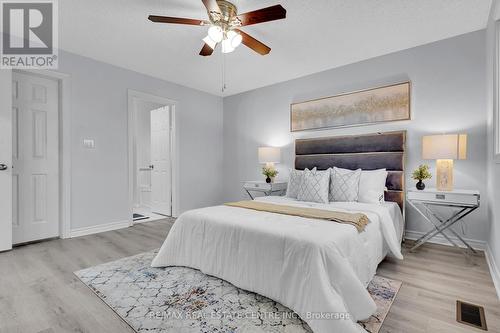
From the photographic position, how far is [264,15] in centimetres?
211

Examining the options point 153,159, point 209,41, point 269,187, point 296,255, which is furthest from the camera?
point 153,159

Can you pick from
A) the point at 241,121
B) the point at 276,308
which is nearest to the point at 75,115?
the point at 241,121

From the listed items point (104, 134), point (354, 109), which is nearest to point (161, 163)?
point (104, 134)

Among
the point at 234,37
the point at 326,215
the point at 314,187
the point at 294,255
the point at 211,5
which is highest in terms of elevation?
the point at 211,5

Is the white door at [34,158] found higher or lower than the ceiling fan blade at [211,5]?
lower

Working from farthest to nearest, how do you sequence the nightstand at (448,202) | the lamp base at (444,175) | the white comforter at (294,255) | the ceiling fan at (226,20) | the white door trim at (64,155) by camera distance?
the white door trim at (64,155)
the lamp base at (444,175)
the nightstand at (448,202)
the ceiling fan at (226,20)
the white comforter at (294,255)

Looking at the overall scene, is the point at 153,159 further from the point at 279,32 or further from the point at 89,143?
the point at 279,32

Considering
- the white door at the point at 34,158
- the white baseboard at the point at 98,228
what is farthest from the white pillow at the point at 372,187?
the white door at the point at 34,158

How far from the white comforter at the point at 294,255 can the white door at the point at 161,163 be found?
266 centimetres

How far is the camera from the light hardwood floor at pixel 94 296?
1.63 m

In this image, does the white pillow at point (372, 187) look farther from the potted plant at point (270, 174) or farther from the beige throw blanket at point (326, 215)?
the potted plant at point (270, 174)

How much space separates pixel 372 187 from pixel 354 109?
1.30m

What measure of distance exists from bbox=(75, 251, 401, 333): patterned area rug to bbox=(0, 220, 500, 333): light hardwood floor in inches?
3.1

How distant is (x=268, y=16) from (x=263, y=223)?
1697 millimetres
